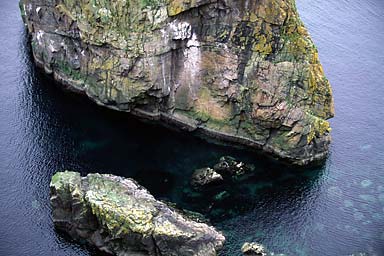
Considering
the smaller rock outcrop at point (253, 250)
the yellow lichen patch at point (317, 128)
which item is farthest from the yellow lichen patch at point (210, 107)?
the smaller rock outcrop at point (253, 250)

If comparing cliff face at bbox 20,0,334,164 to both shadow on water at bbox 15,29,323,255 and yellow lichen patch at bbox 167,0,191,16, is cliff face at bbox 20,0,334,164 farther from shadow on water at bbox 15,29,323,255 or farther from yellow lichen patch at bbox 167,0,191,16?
shadow on water at bbox 15,29,323,255

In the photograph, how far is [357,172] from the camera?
221 ft

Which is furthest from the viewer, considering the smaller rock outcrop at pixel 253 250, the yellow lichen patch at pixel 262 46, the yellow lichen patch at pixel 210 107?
the yellow lichen patch at pixel 210 107

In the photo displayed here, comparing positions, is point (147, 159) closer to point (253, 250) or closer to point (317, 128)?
point (253, 250)

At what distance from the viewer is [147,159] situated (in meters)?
68.1

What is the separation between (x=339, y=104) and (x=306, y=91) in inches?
522

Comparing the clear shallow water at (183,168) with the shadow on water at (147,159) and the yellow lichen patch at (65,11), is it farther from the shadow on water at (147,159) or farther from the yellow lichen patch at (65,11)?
the yellow lichen patch at (65,11)

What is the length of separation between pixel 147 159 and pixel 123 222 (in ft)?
50.6

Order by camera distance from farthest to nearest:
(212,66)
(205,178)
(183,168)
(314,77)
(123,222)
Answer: (212,66), (314,77), (183,168), (205,178), (123,222)

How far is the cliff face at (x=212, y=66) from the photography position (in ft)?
217

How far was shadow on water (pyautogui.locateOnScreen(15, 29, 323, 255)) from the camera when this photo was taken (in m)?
61.9

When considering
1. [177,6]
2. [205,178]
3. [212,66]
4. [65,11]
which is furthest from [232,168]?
[65,11]

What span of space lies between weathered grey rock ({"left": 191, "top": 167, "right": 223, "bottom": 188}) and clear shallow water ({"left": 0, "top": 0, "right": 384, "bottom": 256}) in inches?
59.4

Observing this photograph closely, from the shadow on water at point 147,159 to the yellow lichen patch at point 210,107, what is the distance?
3.93 meters
